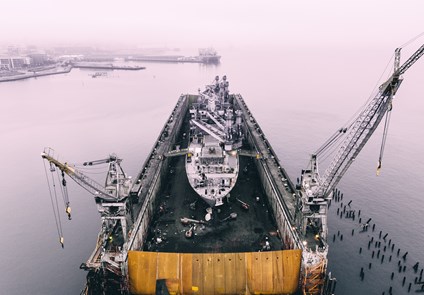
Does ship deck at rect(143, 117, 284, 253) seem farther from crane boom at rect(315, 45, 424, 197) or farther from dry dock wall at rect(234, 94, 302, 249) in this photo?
crane boom at rect(315, 45, 424, 197)

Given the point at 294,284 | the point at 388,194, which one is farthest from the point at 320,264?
the point at 388,194

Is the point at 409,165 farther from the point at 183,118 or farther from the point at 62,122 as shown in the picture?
the point at 62,122

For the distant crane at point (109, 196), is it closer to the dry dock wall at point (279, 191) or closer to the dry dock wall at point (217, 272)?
the dry dock wall at point (217, 272)

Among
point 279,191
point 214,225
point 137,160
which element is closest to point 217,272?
point 214,225

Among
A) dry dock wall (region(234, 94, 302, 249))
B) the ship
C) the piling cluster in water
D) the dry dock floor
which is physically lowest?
the piling cluster in water

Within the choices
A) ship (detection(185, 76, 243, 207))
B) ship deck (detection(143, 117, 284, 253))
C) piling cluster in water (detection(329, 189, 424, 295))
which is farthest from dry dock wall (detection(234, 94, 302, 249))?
piling cluster in water (detection(329, 189, 424, 295))

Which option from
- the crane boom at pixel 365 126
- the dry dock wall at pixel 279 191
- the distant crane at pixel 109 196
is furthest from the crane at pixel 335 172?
the distant crane at pixel 109 196
